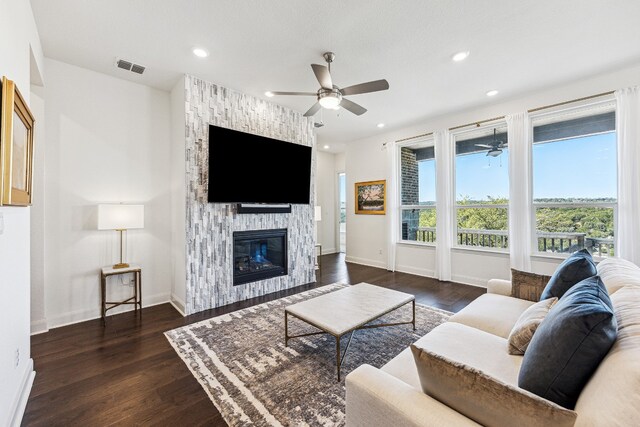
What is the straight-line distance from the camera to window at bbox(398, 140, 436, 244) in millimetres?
5207

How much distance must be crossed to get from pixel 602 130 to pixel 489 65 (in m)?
1.88

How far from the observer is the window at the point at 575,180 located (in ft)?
11.5

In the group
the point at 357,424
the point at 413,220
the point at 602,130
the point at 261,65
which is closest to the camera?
the point at 357,424

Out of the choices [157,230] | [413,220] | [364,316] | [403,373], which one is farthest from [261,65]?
[413,220]

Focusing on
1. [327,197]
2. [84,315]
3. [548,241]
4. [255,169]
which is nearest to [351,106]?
[255,169]

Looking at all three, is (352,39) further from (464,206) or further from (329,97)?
(464,206)

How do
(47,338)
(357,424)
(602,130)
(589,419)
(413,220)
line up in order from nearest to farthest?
(589,419)
(357,424)
(47,338)
(602,130)
(413,220)

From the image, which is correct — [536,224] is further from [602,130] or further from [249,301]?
[249,301]

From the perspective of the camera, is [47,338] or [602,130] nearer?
[47,338]

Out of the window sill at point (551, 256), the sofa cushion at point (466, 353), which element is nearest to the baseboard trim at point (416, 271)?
the window sill at point (551, 256)

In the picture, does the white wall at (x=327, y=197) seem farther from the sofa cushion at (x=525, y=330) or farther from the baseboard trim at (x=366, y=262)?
the sofa cushion at (x=525, y=330)

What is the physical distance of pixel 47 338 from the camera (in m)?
2.73

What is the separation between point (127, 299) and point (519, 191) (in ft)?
18.4

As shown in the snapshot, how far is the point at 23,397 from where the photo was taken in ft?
5.93
